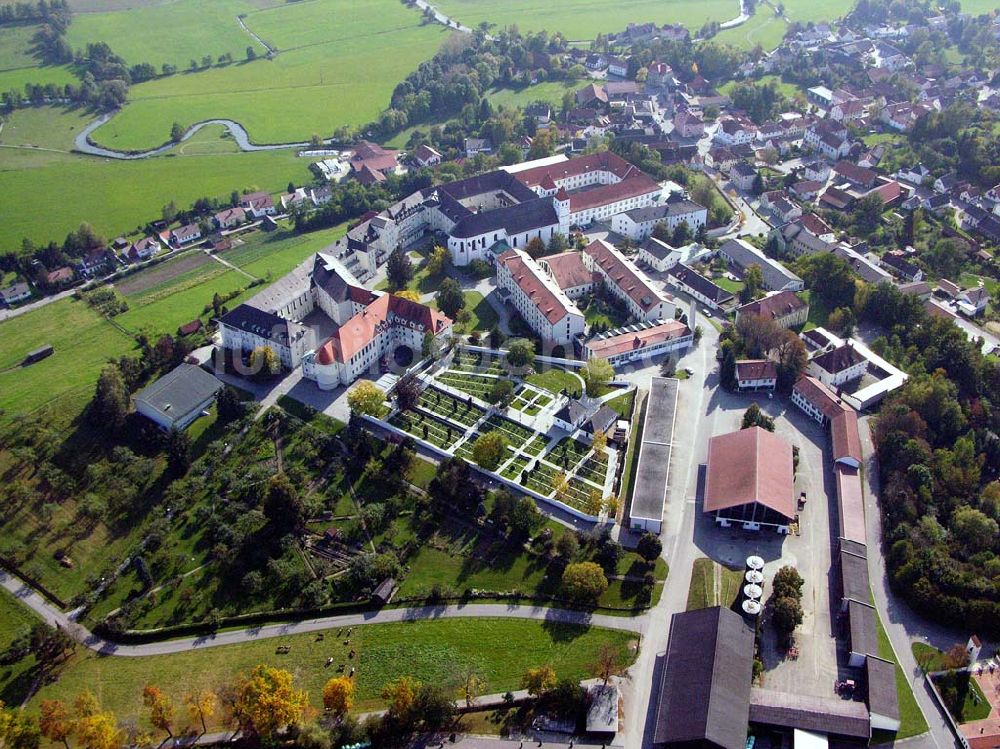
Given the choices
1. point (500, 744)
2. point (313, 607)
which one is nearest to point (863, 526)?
point (500, 744)

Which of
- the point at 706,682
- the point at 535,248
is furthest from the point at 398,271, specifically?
the point at 706,682

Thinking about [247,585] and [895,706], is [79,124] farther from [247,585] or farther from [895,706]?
[895,706]

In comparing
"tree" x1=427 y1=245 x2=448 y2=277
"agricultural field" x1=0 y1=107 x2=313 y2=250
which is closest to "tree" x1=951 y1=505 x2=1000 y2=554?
"tree" x1=427 y1=245 x2=448 y2=277

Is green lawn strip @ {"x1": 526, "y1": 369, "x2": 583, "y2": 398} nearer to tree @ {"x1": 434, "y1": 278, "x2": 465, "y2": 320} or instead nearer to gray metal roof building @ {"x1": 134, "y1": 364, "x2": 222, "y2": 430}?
tree @ {"x1": 434, "y1": 278, "x2": 465, "y2": 320}

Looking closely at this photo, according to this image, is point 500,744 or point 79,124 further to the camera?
point 79,124

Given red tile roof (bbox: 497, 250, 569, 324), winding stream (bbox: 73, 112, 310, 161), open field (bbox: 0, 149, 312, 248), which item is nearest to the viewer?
red tile roof (bbox: 497, 250, 569, 324)

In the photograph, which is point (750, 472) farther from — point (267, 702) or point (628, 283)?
point (267, 702)
